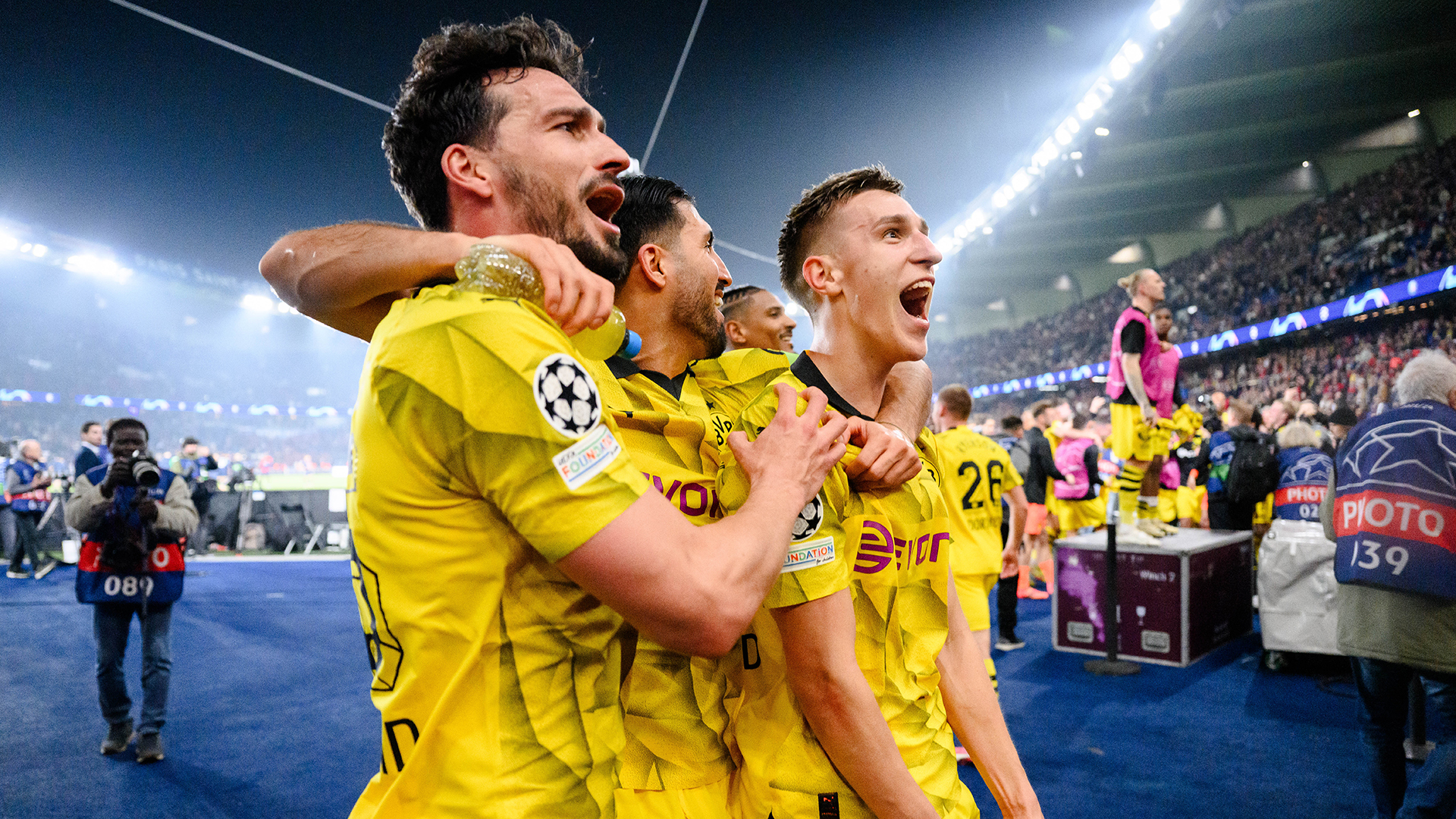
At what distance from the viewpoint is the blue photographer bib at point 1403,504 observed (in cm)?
306

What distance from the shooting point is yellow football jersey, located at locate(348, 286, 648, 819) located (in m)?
0.89

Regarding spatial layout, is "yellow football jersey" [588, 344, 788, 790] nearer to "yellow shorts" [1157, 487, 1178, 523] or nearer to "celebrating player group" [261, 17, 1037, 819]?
"celebrating player group" [261, 17, 1037, 819]

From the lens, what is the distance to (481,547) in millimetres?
967

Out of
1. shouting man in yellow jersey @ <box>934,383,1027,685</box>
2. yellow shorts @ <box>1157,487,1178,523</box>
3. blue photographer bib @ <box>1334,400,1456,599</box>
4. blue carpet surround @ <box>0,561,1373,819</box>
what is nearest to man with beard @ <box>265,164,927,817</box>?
blue photographer bib @ <box>1334,400,1456,599</box>

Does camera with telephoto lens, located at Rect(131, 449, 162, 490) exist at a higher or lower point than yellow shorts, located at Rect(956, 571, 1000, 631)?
higher

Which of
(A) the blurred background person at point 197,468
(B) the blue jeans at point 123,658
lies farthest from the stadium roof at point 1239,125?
(A) the blurred background person at point 197,468

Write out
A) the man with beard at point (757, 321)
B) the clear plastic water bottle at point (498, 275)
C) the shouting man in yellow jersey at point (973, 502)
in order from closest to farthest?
1. the clear plastic water bottle at point (498, 275)
2. the man with beard at point (757, 321)
3. the shouting man in yellow jersey at point (973, 502)

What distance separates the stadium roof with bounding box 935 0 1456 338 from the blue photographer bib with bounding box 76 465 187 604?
13928 millimetres

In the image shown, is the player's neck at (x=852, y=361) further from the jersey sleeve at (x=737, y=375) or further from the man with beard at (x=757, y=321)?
the man with beard at (x=757, y=321)

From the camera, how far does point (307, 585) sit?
11.9 meters

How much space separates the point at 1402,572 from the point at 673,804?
3419 mm

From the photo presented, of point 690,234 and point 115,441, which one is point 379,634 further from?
point 115,441

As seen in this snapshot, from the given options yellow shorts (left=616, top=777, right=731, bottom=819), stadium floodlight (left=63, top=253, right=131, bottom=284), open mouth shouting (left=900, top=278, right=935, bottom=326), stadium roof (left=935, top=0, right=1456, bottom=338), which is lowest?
yellow shorts (left=616, top=777, right=731, bottom=819)

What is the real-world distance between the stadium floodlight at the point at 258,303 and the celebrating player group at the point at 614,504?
33.8 m
